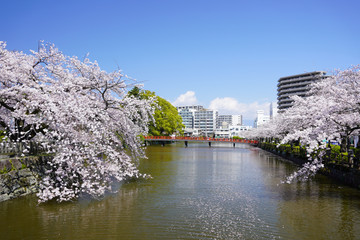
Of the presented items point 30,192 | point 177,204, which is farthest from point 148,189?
point 30,192

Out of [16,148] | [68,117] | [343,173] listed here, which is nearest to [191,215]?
[68,117]

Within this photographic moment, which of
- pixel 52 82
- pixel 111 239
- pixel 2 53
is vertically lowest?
pixel 111 239

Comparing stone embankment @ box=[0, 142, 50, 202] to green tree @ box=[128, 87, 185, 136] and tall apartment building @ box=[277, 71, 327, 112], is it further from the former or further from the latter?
tall apartment building @ box=[277, 71, 327, 112]

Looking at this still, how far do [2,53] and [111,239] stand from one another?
11357 mm

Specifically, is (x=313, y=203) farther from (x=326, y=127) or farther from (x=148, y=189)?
(x=148, y=189)

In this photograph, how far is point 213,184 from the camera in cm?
1953

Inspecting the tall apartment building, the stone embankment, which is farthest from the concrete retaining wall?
the tall apartment building

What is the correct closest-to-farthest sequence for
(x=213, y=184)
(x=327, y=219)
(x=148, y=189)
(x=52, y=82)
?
(x=327, y=219)
(x=52, y=82)
(x=148, y=189)
(x=213, y=184)

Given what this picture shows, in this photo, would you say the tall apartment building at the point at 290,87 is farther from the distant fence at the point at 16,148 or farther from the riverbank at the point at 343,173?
the distant fence at the point at 16,148

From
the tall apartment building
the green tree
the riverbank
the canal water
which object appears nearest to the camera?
the canal water

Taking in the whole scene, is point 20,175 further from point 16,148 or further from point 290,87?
point 290,87

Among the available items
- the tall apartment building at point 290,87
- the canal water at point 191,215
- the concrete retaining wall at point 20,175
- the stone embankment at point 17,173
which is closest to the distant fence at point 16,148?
the stone embankment at point 17,173

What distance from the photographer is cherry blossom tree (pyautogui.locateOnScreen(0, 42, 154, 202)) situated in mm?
12336

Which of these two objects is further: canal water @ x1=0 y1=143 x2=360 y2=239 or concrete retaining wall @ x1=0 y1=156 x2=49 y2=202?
concrete retaining wall @ x1=0 y1=156 x2=49 y2=202
